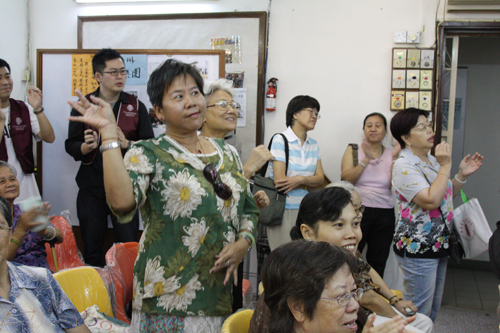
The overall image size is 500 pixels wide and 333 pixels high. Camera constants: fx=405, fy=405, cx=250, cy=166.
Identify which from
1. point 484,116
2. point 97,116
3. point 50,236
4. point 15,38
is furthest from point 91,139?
point 484,116

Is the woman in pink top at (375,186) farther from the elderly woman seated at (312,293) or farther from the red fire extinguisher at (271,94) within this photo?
the elderly woman seated at (312,293)

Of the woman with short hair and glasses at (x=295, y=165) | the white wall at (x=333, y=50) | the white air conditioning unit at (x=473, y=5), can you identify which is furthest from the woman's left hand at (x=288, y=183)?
the white air conditioning unit at (x=473, y=5)

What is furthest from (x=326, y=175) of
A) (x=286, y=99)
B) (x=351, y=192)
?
(x=351, y=192)

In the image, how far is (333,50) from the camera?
345 centimetres

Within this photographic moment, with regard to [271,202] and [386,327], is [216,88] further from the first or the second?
[386,327]

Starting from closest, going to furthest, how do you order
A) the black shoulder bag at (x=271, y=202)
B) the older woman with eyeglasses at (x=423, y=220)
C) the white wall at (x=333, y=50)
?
1. the older woman with eyeglasses at (x=423, y=220)
2. the black shoulder bag at (x=271, y=202)
3. the white wall at (x=333, y=50)

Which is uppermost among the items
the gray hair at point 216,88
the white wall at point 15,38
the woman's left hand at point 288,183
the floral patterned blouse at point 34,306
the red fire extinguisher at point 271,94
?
the white wall at point 15,38

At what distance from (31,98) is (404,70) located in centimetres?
286

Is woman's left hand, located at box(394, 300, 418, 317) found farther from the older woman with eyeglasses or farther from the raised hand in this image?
the raised hand

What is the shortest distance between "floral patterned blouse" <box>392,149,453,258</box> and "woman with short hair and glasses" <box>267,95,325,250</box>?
786 mm

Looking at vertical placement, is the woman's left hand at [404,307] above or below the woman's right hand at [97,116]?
below

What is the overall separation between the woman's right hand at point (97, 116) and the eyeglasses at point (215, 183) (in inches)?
12.4

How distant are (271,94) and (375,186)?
1161mm

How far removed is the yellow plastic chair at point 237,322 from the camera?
126cm
